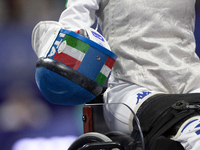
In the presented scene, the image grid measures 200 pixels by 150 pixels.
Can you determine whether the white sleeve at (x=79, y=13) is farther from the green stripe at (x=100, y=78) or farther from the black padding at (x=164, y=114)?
the black padding at (x=164, y=114)

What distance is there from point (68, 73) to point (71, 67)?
0.02 meters

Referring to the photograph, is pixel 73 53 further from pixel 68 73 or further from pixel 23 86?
pixel 23 86

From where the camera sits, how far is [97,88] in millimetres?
752

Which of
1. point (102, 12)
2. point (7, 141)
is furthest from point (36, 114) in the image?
point (102, 12)

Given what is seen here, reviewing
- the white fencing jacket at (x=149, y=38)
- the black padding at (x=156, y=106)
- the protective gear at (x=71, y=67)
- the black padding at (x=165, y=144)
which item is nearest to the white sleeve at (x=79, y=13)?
the white fencing jacket at (x=149, y=38)

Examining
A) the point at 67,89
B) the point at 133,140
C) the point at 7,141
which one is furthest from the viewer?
the point at 7,141

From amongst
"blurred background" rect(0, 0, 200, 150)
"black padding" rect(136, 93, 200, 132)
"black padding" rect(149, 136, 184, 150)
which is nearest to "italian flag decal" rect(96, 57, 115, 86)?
"black padding" rect(136, 93, 200, 132)

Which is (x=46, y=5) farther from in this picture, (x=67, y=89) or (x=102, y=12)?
(x=67, y=89)

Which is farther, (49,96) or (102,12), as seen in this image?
(102,12)

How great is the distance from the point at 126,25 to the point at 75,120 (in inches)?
43.0

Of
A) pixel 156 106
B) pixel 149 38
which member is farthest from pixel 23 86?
pixel 156 106

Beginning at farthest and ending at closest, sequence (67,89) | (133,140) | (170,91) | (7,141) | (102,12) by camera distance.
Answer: (7,141), (102,12), (170,91), (67,89), (133,140)

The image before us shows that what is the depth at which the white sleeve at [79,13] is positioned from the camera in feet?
2.85

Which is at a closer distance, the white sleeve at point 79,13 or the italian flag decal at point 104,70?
the italian flag decal at point 104,70
